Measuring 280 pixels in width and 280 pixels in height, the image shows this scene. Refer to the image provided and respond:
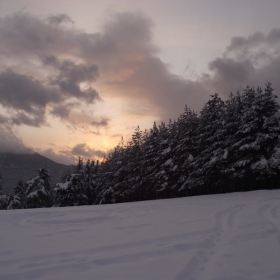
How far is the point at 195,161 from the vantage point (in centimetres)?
2772

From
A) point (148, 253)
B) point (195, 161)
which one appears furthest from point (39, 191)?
point (148, 253)

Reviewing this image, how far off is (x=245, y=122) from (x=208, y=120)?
5.11 metres

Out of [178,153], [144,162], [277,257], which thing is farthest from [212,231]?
[144,162]

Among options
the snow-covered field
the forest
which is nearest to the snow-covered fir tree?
the forest

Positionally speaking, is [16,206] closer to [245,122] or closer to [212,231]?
[245,122]

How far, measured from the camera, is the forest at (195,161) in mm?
22859

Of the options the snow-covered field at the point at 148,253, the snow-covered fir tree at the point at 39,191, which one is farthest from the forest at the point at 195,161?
the snow-covered field at the point at 148,253

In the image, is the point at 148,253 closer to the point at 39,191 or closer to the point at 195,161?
the point at 195,161

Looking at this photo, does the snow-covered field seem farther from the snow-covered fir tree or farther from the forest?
Answer: the snow-covered fir tree

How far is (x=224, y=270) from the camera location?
3812mm

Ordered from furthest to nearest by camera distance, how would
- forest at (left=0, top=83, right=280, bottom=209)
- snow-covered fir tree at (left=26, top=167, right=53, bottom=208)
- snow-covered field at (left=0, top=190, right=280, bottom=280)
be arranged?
snow-covered fir tree at (left=26, top=167, right=53, bottom=208), forest at (left=0, top=83, right=280, bottom=209), snow-covered field at (left=0, top=190, right=280, bottom=280)

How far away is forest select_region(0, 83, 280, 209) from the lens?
2286cm

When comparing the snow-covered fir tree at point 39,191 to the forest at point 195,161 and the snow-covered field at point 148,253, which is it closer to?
the forest at point 195,161

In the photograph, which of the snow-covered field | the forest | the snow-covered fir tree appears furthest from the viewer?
the snow-covered fir tree
